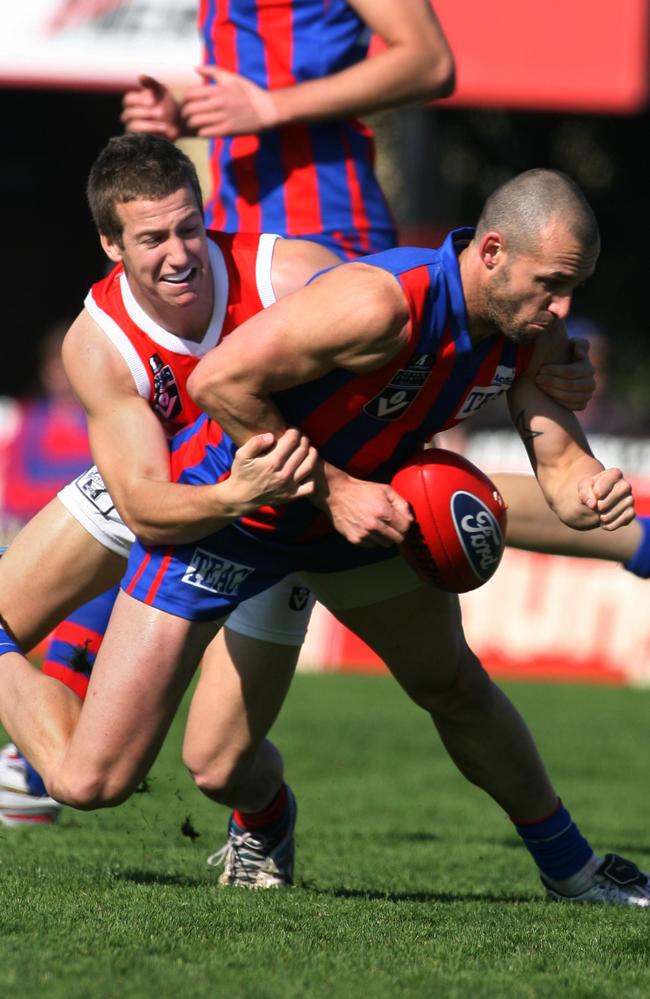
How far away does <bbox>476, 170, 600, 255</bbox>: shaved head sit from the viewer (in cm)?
402

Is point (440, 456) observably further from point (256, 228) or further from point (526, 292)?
point (256, 228)

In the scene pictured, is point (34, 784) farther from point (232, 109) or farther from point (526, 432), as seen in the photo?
point (232, 109)

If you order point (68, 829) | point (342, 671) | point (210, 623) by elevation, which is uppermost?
point (210, 623)

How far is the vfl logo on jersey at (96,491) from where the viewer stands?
15.3 ft

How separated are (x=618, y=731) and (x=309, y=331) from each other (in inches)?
222

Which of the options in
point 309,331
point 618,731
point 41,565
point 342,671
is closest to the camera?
point 309,331

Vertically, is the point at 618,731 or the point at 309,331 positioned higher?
the point at 309,331

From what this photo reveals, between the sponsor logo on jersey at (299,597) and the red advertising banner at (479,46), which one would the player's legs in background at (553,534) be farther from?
the red advertising banner at (479,46)

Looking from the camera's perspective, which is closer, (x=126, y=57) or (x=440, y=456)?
(x=440, y=456)

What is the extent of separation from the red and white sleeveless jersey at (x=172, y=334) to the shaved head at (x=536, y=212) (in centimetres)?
78

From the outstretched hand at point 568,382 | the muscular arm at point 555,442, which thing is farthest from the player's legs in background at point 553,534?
the outstretched hand at point 568,382

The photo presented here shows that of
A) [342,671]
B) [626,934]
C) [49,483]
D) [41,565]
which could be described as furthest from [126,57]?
[626,934]

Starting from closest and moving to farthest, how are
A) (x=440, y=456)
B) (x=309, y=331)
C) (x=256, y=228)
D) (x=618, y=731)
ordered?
(x=309, y=331)
(x=440, y=456)
(x=256, y=228)
(x=618, y=731)

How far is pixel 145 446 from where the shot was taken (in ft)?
14.3
